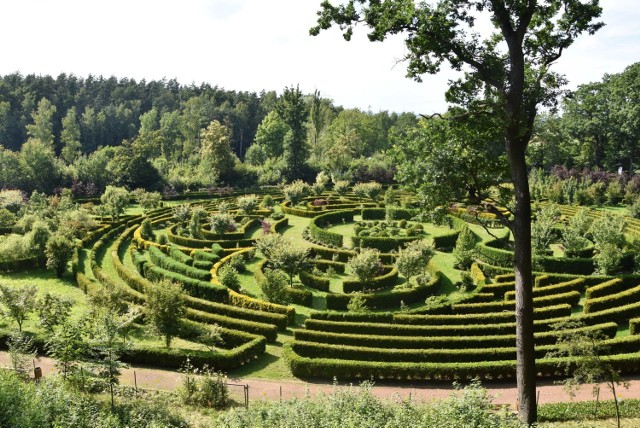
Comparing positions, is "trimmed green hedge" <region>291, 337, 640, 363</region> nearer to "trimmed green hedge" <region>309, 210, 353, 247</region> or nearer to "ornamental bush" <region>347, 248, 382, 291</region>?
"ornamental bush" <region>347, 248, 382, 291</region>

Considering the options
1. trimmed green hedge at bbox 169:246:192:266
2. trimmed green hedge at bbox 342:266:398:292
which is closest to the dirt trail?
trimmed green hedge at bbox 342:266:398:292

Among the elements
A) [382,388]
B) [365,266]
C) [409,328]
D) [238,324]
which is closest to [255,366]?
[238,324]

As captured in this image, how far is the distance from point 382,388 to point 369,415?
9445 mm

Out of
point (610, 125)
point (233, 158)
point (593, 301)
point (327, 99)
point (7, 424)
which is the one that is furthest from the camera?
point (327, 99)

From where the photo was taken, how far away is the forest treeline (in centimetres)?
7656

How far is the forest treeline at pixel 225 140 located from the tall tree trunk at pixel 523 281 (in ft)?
105

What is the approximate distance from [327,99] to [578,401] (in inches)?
4768

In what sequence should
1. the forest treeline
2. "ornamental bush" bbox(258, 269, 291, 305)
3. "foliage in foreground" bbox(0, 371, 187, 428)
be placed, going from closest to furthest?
"foliage in foreground" bbox(0, 371, 187, 428) < "ornamental bush" bbox(258, 269, 291, 305) < the forest treeline

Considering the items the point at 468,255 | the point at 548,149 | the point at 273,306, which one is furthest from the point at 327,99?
the point at 273,306

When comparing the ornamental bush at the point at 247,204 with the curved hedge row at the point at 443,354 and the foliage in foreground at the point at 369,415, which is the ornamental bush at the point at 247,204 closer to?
the curved hedge row at the point at 443,354

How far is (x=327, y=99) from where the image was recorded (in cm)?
13425

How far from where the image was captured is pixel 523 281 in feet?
48.7

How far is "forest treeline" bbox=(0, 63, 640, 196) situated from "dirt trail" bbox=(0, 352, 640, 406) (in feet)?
90.6

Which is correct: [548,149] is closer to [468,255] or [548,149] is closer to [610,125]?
[610,125]
